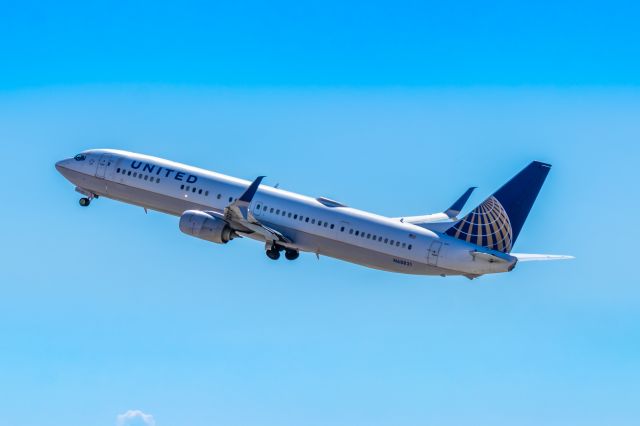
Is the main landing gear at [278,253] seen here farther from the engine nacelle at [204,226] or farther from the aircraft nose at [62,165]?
the aircraft nose at [62,165]

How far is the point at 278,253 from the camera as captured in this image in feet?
270

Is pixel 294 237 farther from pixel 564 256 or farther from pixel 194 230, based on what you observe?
pixel 564 256

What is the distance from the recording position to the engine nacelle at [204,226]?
79.8 m

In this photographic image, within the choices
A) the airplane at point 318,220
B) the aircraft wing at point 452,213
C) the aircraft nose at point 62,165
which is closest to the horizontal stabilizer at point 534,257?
the airplane at point 318,220

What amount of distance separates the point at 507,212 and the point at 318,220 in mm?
12528

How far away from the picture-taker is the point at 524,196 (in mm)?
76438

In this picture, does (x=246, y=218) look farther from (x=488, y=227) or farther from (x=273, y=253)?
(x=488, y=227)

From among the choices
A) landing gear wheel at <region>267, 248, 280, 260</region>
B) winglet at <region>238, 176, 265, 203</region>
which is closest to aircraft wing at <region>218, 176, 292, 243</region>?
winglet at <region>238, 176, 265, 203</region>

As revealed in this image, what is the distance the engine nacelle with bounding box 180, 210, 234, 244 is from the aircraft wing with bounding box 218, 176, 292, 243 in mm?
645

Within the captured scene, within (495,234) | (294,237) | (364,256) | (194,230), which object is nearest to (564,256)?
(495,234)

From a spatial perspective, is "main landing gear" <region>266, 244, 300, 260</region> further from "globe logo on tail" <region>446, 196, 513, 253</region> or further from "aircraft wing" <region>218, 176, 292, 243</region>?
"globe logo on tail" <region>446, 196, 513, 253</region>

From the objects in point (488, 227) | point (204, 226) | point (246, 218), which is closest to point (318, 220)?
point (246, 218)

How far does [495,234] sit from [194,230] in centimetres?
1967

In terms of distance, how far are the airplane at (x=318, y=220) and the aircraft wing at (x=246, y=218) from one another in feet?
0.22
